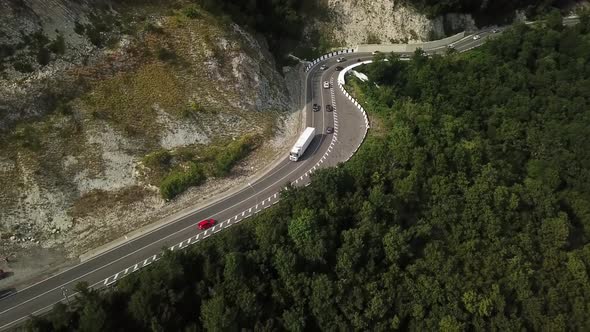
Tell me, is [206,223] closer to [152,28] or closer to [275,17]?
[152,28]

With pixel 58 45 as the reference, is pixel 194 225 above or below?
below

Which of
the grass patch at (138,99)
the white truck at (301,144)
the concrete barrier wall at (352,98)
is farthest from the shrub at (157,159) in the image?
the concrete barrier wall at (352,98)

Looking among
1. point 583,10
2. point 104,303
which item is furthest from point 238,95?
point 583,10

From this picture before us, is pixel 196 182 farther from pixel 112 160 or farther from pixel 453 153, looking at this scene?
pixel 453 153

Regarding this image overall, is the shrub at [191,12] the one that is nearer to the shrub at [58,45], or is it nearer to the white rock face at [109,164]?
the shrub at [58,45]

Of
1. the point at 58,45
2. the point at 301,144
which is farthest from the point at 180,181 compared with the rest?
the point at 58,45

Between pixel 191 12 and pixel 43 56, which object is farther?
pixel 191 12
